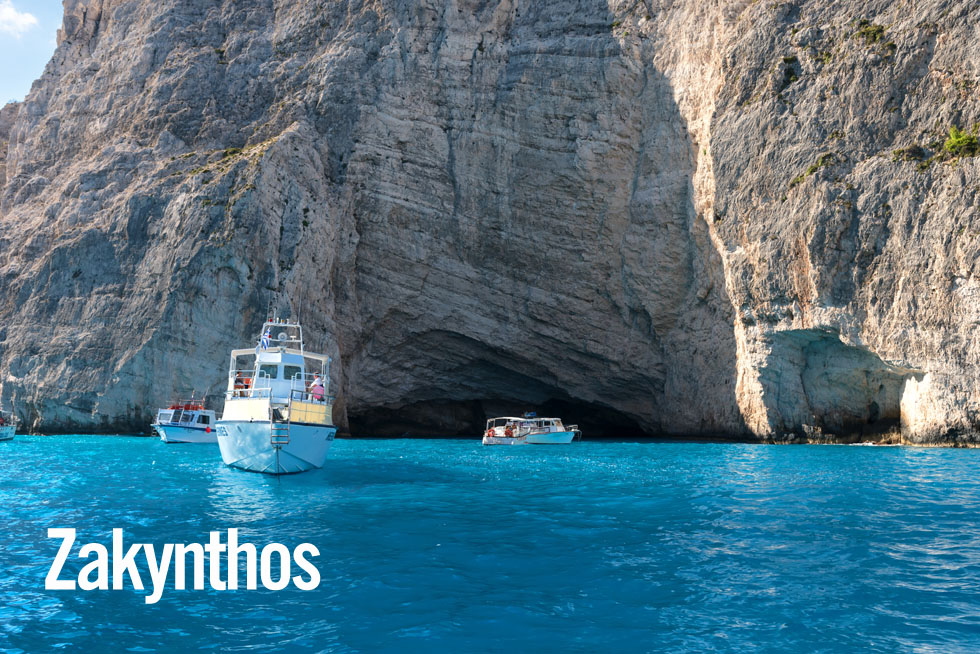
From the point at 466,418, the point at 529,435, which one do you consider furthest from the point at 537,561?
the point at 466,418

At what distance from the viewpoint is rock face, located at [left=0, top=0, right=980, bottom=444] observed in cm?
4072

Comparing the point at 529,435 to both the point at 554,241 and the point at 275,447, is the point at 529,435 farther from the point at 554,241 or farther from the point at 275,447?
the point at 275,447

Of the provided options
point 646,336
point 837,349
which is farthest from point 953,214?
point 646,336

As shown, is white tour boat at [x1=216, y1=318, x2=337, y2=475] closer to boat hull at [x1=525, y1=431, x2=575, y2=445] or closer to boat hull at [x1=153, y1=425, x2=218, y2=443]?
boat hull at [x1=153, y1=425, x2=218, y2=443]

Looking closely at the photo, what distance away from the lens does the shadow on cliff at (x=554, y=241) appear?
1893 inches

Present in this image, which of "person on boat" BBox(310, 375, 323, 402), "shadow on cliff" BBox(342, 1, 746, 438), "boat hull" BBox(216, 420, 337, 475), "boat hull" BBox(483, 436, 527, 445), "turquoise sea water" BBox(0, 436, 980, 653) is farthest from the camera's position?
"shadow on cliff" BBox(342, 1, 746, 438)

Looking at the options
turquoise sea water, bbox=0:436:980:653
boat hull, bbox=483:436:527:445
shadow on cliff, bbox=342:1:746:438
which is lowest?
turquoise sea water, bbox=0:436:980:653

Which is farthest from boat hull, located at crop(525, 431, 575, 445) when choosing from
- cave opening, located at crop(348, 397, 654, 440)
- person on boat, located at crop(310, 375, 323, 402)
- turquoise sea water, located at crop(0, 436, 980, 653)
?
turquoise sea water, located at crop(0, 436, 980, 653)

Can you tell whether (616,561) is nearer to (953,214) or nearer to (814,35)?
(953,214)

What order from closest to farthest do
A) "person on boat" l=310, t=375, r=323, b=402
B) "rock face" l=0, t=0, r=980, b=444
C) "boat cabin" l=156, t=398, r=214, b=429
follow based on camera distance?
"person on boat" l=310, t=375, r=323, b=402 → "rock face" l=0, t=0, r=980, b=444 → "boat cabin" l=156, t=398, r=214, b=429

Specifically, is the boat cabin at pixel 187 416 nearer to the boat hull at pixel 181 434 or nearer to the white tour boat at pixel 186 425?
the white tour boat at pixel 186 425

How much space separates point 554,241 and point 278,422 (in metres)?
28.6

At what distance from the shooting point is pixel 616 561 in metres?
11.8

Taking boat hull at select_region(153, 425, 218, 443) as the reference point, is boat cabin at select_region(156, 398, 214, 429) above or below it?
above
